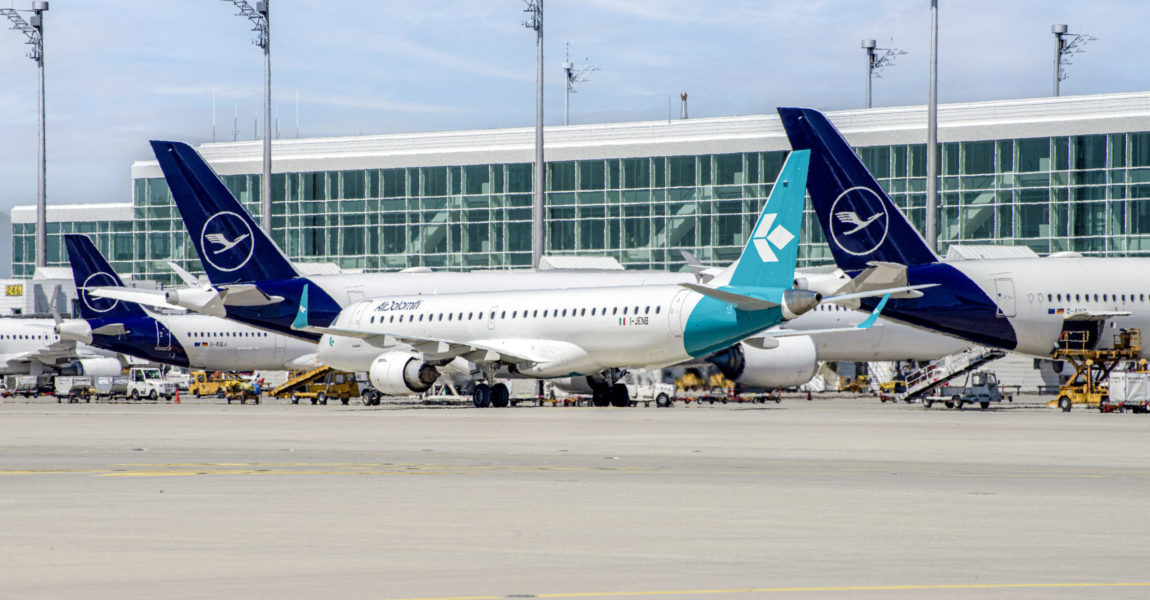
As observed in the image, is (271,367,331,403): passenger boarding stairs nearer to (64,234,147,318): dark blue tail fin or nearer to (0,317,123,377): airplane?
(64,234,147,318): dark blue tail fin

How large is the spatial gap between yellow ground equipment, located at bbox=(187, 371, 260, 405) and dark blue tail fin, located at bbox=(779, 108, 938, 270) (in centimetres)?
2669

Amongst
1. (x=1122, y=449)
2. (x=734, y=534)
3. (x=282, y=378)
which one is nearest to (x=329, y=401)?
(x=282, y=378)

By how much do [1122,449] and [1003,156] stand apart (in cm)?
5948

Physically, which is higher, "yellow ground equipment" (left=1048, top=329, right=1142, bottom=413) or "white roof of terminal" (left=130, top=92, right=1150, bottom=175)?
"white roof of terminal" (left=130, top=92, right=1150, bottom=175)

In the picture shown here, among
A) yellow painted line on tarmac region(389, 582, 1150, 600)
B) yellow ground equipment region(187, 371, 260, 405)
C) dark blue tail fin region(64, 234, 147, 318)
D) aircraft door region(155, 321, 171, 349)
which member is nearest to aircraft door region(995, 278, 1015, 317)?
yellow ground equipment region(187, 371, 260, 405)

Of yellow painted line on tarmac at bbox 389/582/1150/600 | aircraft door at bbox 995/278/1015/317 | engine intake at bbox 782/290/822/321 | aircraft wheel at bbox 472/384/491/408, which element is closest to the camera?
yellow painted line on tarmac at bbox 389/582/1150/600

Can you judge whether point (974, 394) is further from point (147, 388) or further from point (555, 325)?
point (147, 388)

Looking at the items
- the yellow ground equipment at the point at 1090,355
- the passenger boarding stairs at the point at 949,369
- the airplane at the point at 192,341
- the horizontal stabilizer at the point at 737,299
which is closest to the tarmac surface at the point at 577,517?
the horizontal stabilizer at the point at 737,299

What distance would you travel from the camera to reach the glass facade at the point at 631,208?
81188 millimetres

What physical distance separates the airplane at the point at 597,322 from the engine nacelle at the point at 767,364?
1.29m

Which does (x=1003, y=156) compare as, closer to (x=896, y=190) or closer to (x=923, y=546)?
(x=896, y=190)

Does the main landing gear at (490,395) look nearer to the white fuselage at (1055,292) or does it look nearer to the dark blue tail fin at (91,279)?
the white fuselage at (1055,292)

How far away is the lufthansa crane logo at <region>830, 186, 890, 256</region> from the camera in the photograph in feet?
152

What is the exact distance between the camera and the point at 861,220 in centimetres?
4628
